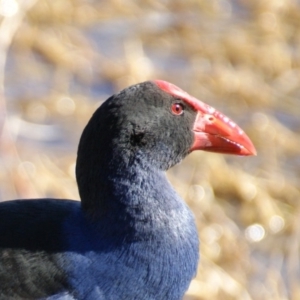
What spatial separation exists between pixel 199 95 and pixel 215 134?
2.93 meters

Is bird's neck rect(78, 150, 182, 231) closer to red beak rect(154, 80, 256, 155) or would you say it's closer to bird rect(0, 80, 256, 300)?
bird rect(0, 80, 256, 300)

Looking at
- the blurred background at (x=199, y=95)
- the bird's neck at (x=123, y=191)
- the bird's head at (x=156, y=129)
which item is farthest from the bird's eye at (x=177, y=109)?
Result: the blurred background at (x=199, y=95)

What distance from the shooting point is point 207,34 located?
7.42m

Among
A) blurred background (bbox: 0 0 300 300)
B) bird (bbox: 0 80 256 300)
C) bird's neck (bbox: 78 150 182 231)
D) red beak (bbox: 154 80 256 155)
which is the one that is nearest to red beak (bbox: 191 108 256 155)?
red beak (bbox: 154 80 256 155)

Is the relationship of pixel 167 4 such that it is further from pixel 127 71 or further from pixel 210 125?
pixel 210 125

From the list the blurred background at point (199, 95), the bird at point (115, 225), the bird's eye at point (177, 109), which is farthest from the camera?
the blurred background at point (199, 95)

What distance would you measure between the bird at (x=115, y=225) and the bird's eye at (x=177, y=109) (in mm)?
12

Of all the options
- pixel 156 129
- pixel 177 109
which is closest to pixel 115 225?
pixel 156 129

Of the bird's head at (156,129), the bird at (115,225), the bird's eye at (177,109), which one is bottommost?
the bird at (115,225)

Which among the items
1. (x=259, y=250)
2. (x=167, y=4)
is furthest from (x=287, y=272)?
(x=167, y=4)

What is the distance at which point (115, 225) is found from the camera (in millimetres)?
3572

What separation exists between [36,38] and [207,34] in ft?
3.81

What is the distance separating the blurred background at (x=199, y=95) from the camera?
5633 millimetres

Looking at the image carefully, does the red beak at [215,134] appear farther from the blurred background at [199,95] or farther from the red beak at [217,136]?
the blurred background at [199,95]
